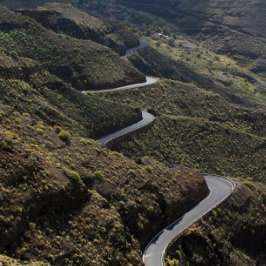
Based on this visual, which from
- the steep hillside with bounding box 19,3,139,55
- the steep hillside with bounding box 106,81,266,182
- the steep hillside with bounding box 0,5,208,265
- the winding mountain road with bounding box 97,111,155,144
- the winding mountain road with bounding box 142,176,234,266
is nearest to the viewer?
the steep hillside with bounding box 0,5,208,265

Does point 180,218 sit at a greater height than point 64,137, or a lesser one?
lesser

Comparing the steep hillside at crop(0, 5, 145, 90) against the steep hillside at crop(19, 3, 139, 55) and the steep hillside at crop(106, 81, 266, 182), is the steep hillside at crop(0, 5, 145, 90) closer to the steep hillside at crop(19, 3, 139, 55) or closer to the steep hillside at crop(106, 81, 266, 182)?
the steep hillside at crop(106, 81, 266, 182)

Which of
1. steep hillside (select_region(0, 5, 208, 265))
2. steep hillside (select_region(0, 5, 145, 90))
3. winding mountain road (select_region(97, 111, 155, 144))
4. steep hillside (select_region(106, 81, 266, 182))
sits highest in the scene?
steep hillside (select_region(0, 5, 208, 265))

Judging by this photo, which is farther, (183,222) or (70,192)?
(183,222)

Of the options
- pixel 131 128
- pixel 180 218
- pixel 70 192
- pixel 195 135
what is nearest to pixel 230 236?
pixel 180 218

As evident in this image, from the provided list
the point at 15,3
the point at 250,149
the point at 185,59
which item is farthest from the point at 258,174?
the point at 15,3

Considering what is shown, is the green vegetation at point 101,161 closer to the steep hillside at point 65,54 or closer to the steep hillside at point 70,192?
the steep hillside at point 70,192

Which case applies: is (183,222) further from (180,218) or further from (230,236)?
(230,236)

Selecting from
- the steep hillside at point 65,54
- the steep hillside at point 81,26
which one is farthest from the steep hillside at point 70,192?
the steep hillside at point 81,26

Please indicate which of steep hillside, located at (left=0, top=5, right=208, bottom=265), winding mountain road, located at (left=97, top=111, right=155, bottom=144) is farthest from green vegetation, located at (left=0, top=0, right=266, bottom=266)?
winding mountain road, located at (left=97, top=111, right=155, bottom=144)

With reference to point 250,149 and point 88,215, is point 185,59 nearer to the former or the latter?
point 250,149

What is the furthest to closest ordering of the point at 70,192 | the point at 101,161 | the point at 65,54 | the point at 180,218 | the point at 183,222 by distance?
the point at 65,54 < the point at 180,218 < the point at 101,161 < the point at 183,222 < the point at 70,192

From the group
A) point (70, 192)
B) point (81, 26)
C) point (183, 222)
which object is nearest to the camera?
point (70, 192)

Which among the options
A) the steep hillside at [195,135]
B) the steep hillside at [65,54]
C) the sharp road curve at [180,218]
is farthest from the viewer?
the steep hillside at [65,54]
